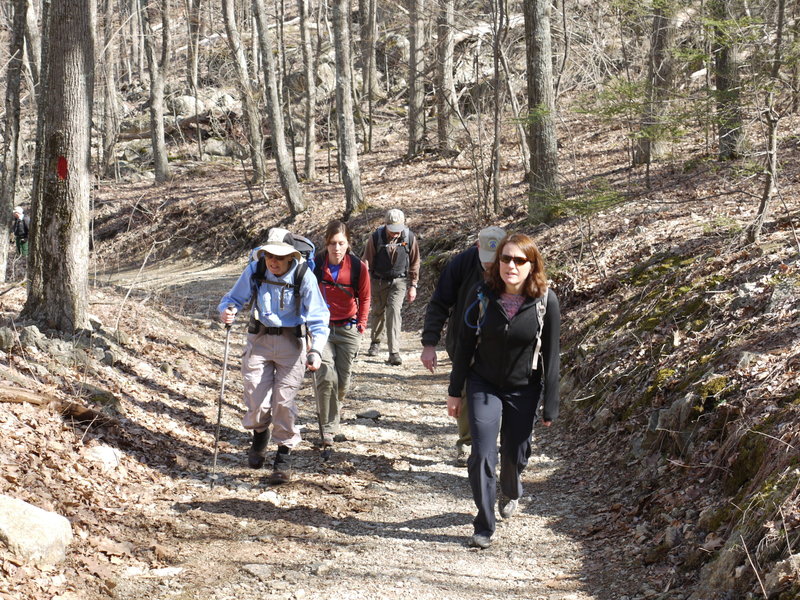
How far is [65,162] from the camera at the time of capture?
7711 millimetres

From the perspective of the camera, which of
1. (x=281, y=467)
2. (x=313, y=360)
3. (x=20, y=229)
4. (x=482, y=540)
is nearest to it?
(x=482, y=540)

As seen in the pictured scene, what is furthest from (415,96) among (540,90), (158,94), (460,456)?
(460,456)

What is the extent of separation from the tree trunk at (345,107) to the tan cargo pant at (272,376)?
541 inches

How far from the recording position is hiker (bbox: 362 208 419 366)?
33.4 feet

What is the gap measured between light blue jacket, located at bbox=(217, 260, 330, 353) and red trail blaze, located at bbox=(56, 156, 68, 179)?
2.81 metres

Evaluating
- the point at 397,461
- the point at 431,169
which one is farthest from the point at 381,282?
the point at 431,169

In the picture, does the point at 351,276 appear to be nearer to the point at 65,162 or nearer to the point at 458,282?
the point at 458,282

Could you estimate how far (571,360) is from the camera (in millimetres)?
8922

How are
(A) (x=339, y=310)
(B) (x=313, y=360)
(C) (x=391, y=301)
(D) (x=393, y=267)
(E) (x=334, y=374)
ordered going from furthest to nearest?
(C) (x=391, y=301) → (D) (x=393, y=267) → (A) (x=339, y=310) → (E) (x=334, y=374) → (B) (x=313, y=360)

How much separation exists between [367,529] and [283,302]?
1.91m

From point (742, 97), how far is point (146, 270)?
1911cm

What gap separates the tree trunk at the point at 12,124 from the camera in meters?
12.0

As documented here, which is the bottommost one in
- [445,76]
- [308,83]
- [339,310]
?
[339,310]

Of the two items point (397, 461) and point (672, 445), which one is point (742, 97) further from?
point (397, 461)
